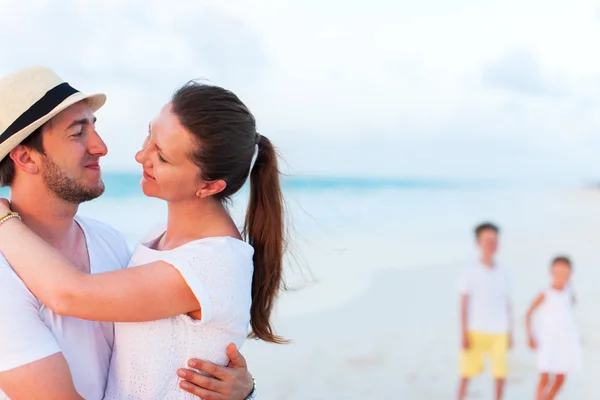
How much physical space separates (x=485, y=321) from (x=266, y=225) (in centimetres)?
437

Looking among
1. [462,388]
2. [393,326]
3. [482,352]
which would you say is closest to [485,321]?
[482,352]

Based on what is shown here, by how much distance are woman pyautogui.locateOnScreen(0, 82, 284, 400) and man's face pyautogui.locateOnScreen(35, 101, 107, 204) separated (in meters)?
0.27

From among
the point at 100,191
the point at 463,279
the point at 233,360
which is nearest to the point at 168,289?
the point at 233,360

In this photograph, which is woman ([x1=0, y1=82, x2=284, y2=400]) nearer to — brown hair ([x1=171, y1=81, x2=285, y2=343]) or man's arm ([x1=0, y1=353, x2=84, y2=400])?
brown hair ([x1=171, y1=81, x2=285, y2=343])

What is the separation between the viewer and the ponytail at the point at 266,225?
2.81 m

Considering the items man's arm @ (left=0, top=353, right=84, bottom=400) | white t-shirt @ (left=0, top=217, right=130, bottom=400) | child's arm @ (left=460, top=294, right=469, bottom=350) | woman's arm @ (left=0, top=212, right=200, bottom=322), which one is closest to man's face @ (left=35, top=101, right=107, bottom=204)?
white t-shirt @ (left=0, top=217, right=130, bottom=400)

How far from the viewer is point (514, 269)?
518 inches

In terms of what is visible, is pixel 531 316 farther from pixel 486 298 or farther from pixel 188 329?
pixel 188 329

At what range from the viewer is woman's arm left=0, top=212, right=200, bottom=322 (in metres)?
2.28

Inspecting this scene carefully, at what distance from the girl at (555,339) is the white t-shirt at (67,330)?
16.1 feet

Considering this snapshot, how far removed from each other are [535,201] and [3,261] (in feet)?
102

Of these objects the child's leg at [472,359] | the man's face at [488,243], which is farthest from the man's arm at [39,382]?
the man's face at [488,243]

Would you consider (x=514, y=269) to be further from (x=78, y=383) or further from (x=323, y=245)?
(x=78, y=383)

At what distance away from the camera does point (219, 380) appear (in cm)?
253
